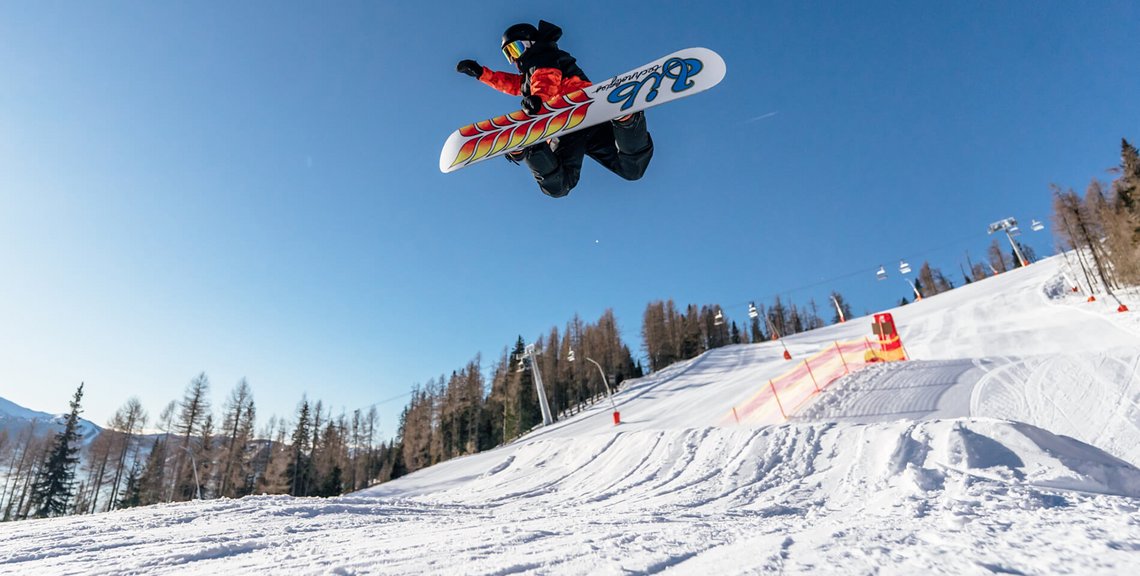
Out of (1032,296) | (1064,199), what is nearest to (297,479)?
(1032,296)

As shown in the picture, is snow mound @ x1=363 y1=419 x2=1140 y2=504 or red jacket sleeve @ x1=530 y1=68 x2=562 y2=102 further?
red jacket sleeve @ x1=530 y1=68 x2=562 y2=102

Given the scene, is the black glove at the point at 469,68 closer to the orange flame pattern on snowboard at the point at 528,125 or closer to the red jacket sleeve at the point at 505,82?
the red jacket sleeve at the point at 505,82

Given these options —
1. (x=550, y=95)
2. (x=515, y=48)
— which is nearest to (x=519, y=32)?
(x=515, y=48)

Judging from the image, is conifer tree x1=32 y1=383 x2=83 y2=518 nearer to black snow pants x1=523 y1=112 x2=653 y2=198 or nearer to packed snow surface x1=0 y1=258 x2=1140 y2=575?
packed snow surface x1=0 y1=258 x2=1140 y2=575

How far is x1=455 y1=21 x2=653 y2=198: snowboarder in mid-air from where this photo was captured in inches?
214

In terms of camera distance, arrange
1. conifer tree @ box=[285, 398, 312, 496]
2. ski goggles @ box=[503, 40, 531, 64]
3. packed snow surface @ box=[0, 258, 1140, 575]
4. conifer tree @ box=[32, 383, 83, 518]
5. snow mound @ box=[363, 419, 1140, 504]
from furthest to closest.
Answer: conifer tree @ box=[285, 398, 312, 496] → conifer tree @ box=[32, 383, 83, 518] → ski goggles @ box=[503, 40, 531, 64] → snow mound @ box=[363, 419, 1140, 504] → packed snow surface @ box=[0, 258, 1140, 575]

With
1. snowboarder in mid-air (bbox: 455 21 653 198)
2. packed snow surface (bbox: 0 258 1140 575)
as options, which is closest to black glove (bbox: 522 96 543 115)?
snowboarder in mid-air (bbox: 455 21 653 198)

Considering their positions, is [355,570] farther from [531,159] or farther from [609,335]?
[609,335]

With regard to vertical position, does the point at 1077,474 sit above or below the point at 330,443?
below

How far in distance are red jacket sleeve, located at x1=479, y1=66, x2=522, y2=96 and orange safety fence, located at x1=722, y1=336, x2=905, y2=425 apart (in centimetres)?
1233

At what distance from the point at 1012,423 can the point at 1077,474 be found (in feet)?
5.29

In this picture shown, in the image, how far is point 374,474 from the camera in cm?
5150

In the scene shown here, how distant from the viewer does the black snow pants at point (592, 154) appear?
5070 millimetres

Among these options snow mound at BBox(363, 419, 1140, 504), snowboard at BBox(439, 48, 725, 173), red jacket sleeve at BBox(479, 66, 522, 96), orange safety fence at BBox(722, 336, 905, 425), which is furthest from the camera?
orange safety fence at BBox(722, 336, 905, 425)
